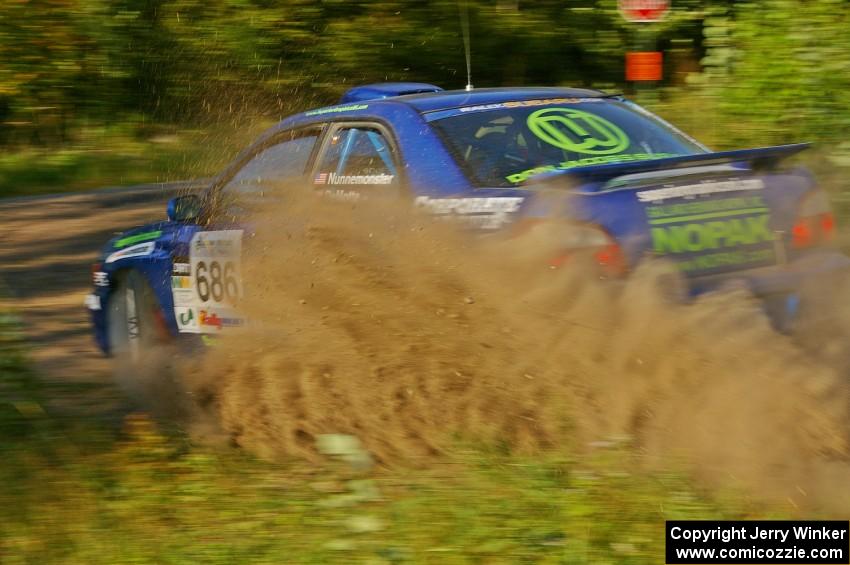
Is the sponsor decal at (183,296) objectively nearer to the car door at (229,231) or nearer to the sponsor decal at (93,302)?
the car door at (229,231)

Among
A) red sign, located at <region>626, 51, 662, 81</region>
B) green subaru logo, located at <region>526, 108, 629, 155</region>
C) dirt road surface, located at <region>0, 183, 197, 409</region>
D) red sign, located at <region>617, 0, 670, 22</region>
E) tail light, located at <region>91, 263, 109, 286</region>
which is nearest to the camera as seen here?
green subaru logo, located at <region>526, 108, 629, 155</region>

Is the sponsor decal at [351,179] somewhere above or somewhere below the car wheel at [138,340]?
above

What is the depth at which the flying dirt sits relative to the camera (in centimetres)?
409

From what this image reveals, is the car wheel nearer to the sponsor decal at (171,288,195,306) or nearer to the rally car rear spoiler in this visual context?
the sponsor decal at (171,288,195,306)

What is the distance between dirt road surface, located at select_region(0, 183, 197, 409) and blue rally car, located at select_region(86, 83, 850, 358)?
49 cm

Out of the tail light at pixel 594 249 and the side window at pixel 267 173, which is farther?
the side window at pixel 267 173

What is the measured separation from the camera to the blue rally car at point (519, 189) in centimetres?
454

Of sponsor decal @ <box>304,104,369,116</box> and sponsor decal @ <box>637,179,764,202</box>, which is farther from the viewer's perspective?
sponsor decal @ <box>304,104,369,116</box>

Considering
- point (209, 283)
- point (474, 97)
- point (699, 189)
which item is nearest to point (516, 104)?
point (474, 97)

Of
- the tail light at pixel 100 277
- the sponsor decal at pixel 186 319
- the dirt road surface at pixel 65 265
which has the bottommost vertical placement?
the dirt road surface at pixel 65 265

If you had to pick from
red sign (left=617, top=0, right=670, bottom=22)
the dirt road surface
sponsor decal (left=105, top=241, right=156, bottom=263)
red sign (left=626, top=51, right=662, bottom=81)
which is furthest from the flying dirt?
red sign (left=626, top=51, right=662, bottom=81)

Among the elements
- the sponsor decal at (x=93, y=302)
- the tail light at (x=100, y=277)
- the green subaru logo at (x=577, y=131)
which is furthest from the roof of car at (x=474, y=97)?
the sponsor decal at (x=93, y=302)

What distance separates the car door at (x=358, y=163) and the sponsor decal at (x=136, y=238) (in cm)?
124

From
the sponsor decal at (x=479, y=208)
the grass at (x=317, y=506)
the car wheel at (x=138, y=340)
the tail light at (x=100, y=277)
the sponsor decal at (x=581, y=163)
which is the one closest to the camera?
the grass at (x=317, y=506)
